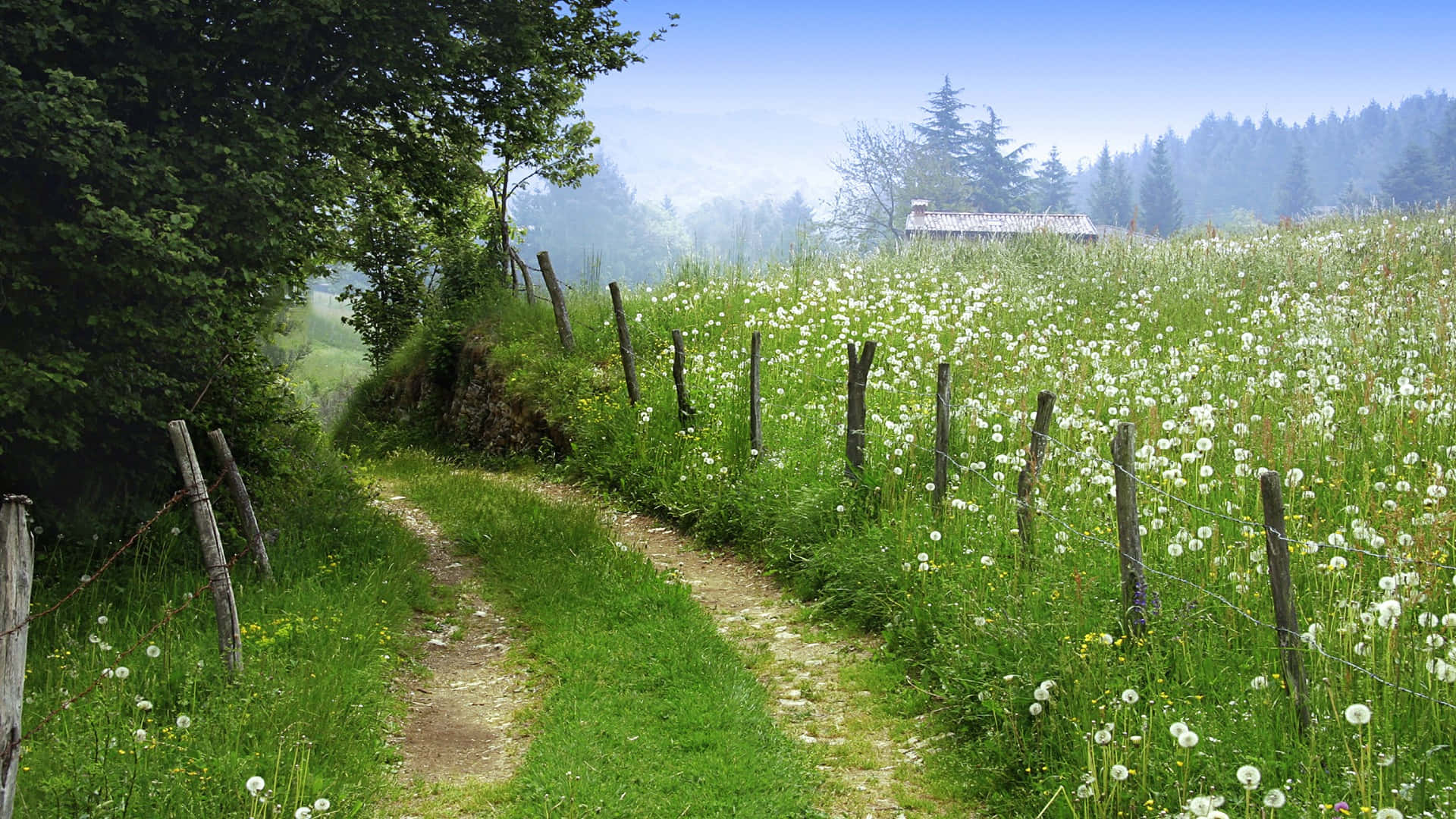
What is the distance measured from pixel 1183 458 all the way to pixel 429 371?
1770cm

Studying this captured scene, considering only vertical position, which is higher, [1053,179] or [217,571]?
[1053,179]

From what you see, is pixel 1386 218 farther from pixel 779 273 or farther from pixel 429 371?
pixel 429 371

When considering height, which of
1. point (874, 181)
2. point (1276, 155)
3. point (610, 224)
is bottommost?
point (874, 181)

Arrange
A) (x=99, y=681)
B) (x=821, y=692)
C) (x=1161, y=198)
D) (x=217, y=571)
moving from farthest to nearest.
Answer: (x=1161, y=198) < (x=821, y=692) < (x=217, y=571) < (x=99, y=681)

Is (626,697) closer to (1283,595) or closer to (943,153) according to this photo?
(1283,595)

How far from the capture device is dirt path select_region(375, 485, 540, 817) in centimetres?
557

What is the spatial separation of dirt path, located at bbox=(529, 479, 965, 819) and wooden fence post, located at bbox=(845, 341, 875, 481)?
4.92ft

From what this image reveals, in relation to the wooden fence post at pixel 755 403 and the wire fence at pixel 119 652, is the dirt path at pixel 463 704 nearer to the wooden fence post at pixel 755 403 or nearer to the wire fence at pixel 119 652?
the wire fence at pixel 119 652

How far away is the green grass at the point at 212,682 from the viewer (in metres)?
4.48

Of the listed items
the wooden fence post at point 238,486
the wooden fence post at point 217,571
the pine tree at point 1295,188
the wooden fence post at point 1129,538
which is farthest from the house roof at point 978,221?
the pine tree at point 1295,188

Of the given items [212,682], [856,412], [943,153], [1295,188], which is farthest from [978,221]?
[1295,188]

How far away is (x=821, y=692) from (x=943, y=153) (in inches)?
2993

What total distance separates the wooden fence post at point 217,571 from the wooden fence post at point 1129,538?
5.49 meters

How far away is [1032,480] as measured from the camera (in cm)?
643
